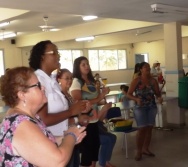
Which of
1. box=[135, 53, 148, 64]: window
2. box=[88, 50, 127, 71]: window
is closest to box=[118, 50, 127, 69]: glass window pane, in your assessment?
box=[88, 50, 127, 71]: window

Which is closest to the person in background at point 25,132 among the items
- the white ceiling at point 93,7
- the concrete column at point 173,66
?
the white ceiling at point 93,7

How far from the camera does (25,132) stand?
1319 mm

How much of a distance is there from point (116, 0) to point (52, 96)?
8.09ft

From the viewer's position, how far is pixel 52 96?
212cm

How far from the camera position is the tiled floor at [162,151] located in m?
4.23

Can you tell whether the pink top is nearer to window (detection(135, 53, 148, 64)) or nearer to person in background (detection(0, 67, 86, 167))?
person in background (detection(0, 67, 86, 167))

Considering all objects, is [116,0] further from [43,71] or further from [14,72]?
[14,72]

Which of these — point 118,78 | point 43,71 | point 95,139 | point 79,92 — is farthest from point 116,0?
point 118,78

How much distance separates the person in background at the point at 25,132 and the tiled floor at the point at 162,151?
2.97 metres

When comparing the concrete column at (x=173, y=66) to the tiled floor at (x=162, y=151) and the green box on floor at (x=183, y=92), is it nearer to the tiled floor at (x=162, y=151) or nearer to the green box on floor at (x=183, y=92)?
the green box on floor at (x=183, y=92)

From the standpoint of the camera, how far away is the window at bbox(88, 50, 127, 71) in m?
14.1

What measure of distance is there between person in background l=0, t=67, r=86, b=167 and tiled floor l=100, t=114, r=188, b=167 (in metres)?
2.97

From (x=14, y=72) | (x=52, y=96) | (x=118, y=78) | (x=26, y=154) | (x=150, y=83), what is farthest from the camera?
(x=118, y=78)

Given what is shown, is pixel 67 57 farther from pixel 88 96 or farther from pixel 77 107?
pixel 77 107
